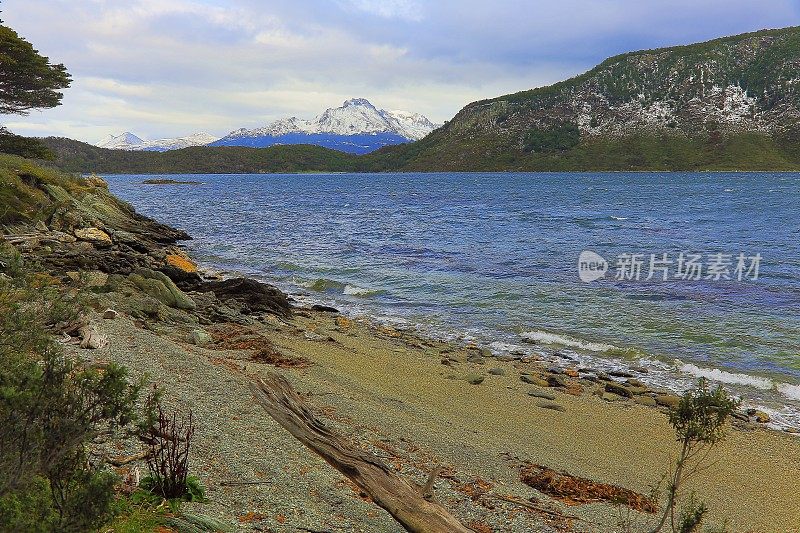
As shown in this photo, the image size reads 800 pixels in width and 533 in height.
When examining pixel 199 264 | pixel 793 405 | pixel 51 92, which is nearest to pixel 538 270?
pixel 793 405

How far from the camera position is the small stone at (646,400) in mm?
12924

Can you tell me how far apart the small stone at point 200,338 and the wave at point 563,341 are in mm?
10003

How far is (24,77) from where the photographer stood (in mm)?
34688

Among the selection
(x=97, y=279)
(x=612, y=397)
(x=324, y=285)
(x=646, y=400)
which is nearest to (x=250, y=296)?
(x=97, y=279)

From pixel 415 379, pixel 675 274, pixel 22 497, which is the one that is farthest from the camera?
pixel 675 274

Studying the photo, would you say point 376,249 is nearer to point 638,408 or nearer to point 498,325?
point 498,325

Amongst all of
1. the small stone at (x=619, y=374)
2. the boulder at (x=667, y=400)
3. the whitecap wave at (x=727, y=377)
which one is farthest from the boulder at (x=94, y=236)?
the whitecap wave at (x=727, y=377)

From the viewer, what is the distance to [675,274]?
27469mm

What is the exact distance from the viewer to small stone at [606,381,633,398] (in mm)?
13477

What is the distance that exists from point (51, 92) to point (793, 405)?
42.9 meters

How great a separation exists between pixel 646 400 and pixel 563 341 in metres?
4.89

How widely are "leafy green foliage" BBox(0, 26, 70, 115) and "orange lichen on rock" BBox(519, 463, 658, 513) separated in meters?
37.0

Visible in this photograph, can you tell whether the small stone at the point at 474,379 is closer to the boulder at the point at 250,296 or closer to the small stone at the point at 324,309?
the boulder at the point at 250,296

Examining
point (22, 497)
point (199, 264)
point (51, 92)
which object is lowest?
point (199, 264)
